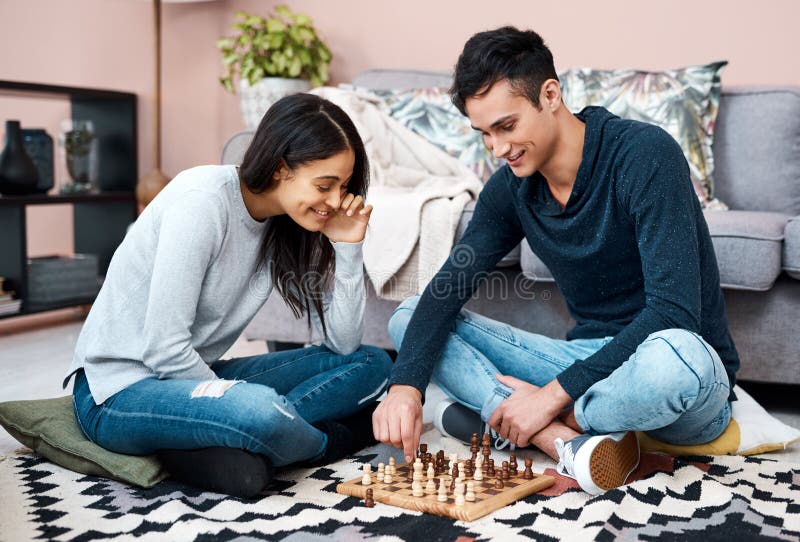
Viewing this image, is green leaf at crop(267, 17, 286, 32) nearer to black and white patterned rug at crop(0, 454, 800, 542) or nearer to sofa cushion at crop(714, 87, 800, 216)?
sofa cushion at crop(714, 87, 800, 216)

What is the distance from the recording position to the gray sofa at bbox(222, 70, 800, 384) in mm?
2178

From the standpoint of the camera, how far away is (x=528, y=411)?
5.37 feet

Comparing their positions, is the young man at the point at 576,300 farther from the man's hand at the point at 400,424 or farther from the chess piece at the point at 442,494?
the chess piece at the point at 442,494

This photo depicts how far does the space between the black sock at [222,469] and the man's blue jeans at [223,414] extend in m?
0.01

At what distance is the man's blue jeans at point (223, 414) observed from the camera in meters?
1.54

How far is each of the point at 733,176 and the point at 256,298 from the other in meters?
1.70

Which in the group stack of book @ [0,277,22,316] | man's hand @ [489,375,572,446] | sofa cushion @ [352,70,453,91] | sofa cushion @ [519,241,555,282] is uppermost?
sofa cushion @ [352,70,453,91]

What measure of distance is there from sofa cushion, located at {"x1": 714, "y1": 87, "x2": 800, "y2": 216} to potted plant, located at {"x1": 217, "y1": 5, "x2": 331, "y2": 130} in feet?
5.54

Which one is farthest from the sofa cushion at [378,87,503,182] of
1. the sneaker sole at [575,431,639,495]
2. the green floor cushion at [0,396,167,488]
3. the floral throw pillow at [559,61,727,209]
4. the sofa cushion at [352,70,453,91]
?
the green floor cushion at [0,396,167,488]

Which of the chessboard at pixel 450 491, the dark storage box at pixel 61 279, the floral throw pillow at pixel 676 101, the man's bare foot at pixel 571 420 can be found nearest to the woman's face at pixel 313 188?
the chessboard at pixel 450 491

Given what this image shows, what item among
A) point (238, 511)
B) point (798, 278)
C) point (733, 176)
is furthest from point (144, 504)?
point (733, 176)

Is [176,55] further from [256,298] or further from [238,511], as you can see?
[238,511]

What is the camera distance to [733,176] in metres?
2.78

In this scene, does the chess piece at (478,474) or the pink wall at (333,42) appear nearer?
the chess piece at (478,474)
